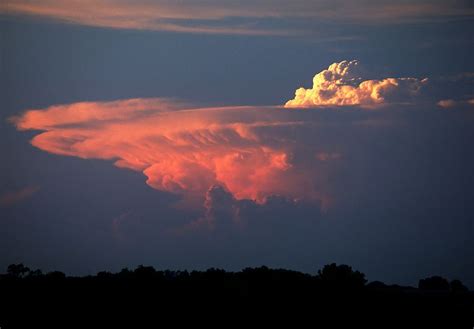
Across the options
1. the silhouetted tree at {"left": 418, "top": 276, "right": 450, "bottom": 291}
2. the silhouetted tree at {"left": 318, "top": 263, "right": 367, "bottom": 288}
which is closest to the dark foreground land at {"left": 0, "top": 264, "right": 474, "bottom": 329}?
the silhouetted tree at {"left": 318, "top": 263, "right": 367, "bottom": 288}

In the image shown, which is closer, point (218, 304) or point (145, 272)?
point (218, 304)

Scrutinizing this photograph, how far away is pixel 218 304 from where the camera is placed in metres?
57.8

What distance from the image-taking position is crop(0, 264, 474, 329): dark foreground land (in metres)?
54.4

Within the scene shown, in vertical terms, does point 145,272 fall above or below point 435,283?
below

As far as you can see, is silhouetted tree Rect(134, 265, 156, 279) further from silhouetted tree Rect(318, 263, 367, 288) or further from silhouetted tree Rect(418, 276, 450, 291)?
silhouetted tree Rect(418, 276, 450, 291)

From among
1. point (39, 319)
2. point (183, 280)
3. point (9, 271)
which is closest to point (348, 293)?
point (183, 280)

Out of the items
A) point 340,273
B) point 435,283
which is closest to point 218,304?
point 340,273

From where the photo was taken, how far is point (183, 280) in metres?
68.1

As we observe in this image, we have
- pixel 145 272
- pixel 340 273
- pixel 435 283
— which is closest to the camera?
pixel 145 272

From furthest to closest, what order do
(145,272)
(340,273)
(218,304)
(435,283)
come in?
(435,283) → (340,273) → (145,272) → (218,304)

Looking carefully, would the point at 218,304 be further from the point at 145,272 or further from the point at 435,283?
the point at 435,283

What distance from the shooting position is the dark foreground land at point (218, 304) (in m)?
54.4

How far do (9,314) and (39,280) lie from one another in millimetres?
15302

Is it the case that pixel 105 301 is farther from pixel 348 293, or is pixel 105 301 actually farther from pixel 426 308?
pixel 426 308
